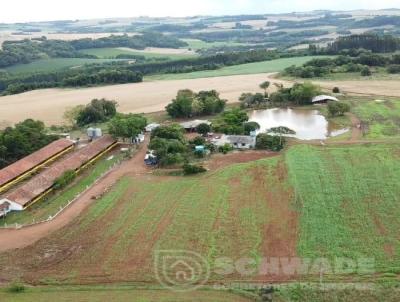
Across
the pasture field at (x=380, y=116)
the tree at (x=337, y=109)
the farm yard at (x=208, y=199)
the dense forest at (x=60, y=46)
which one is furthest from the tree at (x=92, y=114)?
the dense forest at (x=60, y=46)

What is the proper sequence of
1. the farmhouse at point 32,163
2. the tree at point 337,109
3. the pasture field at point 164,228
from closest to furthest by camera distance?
the pasture field at point 164,228 → the farmhouse at point 32,163 → the tree at point 337,109

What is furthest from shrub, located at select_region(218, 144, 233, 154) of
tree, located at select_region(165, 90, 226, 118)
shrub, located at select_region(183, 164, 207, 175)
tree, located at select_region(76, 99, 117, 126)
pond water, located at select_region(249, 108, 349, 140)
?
tree, located at select_region(76, 99, 117, 126)

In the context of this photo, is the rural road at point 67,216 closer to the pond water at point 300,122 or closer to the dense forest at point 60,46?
the pond water at point 300,122

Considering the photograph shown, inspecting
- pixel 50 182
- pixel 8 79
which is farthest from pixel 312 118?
pixel 8 79

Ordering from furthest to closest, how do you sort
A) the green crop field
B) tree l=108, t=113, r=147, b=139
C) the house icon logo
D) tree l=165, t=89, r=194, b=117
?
the green crop field, tree l=165, t=89, r=194, b=117, tree l=108, t=113, r=147, b=139, the house icon logo

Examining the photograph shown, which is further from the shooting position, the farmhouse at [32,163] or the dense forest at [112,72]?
the dense forest at [112,72]

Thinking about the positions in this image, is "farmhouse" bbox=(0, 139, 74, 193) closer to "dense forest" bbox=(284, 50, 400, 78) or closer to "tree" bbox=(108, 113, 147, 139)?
"tree" bbox=(108, 113, 147, 139)

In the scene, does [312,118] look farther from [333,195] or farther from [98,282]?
[98,282]
